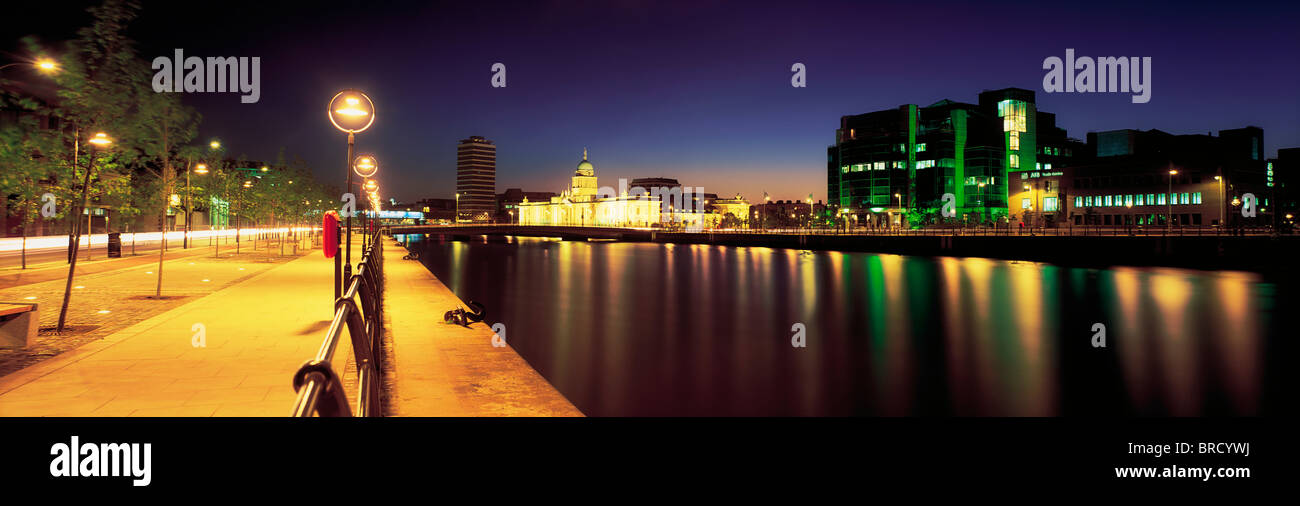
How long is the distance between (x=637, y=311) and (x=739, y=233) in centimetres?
6726

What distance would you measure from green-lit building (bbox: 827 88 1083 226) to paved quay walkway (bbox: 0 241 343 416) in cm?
12148

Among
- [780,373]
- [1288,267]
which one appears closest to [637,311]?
[780,373]

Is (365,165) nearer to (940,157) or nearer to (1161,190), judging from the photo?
(1161,190)

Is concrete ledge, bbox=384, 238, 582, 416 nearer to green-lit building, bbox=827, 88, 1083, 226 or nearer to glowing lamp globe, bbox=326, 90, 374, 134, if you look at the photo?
glowing lamp globe, bbox=326, 90, 374, 134

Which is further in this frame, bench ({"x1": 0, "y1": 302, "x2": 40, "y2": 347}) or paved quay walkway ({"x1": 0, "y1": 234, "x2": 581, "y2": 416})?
bench ({"x1": 0, "y1": 302, "x2": 40, "y2": 347})

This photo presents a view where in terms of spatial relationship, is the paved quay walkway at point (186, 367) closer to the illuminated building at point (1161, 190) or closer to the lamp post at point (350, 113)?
the lamp post at point (350, 113)

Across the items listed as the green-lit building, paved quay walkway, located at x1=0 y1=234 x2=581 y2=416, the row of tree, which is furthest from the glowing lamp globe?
the green-lit building

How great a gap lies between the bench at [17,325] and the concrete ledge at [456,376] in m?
4.94

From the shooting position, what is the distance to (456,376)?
9.14m

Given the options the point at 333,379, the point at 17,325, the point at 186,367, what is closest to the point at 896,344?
the point at 186,367

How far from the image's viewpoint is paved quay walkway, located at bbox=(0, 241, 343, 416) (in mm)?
7160

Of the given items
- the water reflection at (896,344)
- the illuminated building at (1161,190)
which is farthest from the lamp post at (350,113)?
the illuminated building at (1161,190)

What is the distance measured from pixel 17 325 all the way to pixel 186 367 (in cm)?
339
